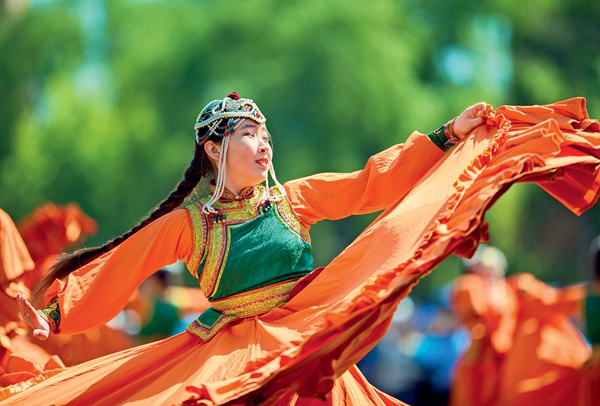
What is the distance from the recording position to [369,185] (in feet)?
12.7

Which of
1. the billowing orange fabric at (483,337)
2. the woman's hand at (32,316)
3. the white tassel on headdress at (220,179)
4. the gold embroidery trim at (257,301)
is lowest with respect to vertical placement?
the billowing orange fabric at (483,337)

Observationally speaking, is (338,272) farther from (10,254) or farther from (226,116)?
(10,254)

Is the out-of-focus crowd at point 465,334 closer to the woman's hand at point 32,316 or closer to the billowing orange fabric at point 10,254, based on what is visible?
the billowing orange fabric at point 10,254

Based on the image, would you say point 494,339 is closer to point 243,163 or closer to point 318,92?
point 243,163

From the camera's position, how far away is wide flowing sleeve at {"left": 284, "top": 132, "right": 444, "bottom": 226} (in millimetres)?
3852

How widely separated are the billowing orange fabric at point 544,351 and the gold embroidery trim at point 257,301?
10.0 feet

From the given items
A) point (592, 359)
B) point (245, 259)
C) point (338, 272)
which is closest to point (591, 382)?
point (592, 359)

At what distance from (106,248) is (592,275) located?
3.40 metres

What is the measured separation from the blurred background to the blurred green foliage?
0.10ft

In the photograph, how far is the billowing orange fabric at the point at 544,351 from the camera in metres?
6.17

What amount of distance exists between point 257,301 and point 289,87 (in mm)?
14571

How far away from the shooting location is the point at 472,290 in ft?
25.2

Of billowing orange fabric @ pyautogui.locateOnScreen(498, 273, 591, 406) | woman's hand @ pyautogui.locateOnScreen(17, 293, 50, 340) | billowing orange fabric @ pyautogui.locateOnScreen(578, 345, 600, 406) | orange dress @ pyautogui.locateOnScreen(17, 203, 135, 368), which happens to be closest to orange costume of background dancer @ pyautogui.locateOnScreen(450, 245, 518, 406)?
billowing orange fabric @ pyautogui.locateOnScreen(498, 273, 591, 406)

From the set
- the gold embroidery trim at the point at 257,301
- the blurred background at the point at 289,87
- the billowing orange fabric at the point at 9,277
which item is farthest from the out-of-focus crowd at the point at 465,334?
the blurred background at the point at 289,87
